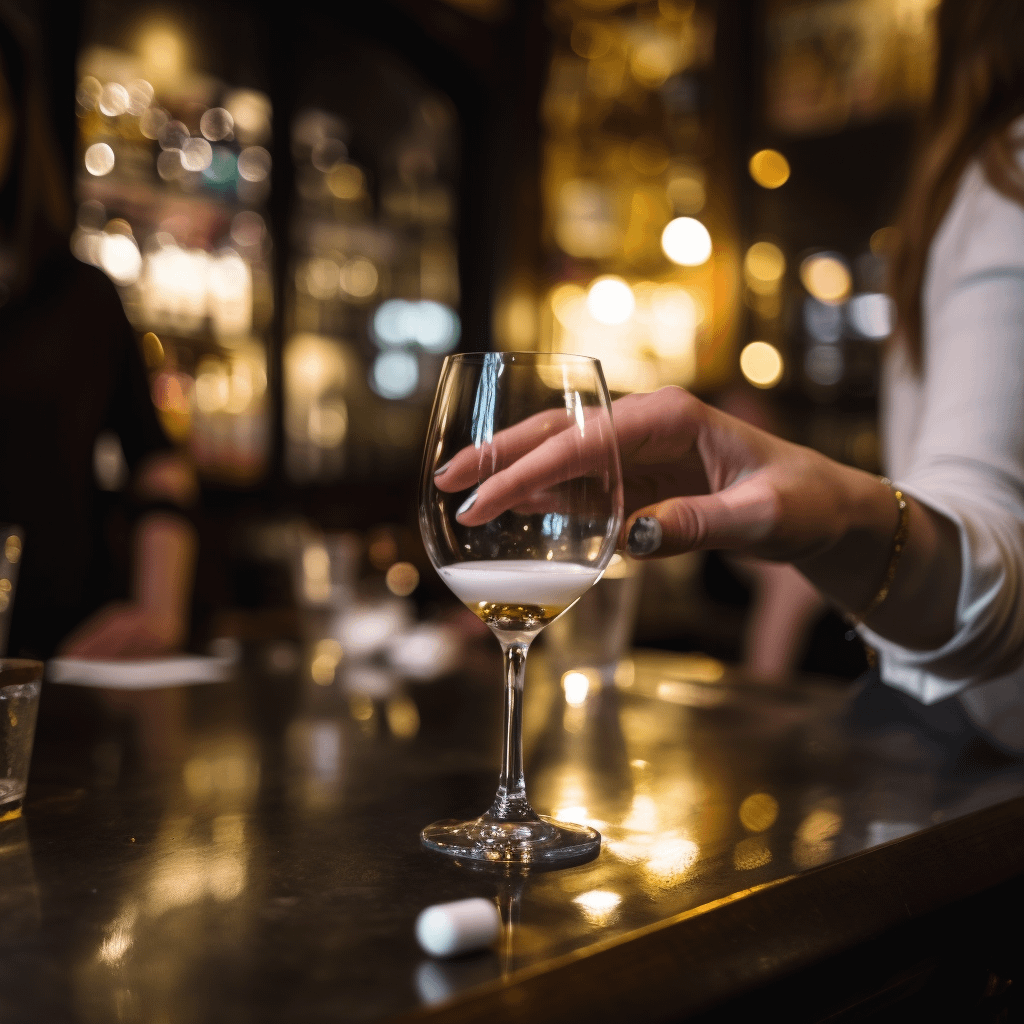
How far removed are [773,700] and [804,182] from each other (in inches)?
129

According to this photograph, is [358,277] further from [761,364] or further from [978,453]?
[978,453]

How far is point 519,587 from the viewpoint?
0.57 meters

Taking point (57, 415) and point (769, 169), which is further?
point (769, 169)

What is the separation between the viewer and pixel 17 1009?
40 centimetres

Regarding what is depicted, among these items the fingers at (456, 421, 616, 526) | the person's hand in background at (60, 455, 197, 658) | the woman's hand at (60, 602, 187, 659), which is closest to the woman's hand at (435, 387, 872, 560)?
the fingers at (456, 421, 616, 526)

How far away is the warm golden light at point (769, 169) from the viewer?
410cm

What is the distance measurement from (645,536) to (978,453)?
0.44 m

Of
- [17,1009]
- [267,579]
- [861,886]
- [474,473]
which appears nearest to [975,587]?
[861,886]

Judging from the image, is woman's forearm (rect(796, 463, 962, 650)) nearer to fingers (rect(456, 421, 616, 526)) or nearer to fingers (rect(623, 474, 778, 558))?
fingers (rect(623, 474, 778, 558))

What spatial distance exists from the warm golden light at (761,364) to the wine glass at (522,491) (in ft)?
12.0

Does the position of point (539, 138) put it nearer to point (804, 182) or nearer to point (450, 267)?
point (450, 267)

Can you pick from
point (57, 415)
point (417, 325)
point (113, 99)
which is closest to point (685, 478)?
point (57, 415)

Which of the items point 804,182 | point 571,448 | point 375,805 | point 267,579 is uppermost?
point 804,182

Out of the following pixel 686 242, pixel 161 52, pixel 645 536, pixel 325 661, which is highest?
pixel 161 52
